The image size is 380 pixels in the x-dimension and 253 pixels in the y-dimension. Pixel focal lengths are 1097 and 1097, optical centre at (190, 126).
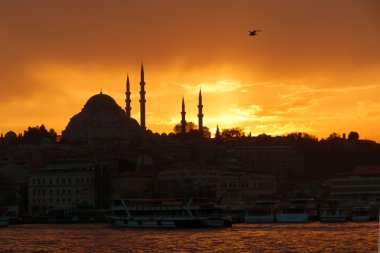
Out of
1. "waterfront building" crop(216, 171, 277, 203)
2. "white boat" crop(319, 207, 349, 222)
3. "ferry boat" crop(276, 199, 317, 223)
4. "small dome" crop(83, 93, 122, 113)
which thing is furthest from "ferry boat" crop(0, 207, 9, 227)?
"small dome" crop(83, 93, 122, 113)

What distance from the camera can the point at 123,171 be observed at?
9850cm

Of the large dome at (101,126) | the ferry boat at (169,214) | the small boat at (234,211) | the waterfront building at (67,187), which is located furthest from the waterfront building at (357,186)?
the ferry boat at (169,214)

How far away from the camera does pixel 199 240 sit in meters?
46.3

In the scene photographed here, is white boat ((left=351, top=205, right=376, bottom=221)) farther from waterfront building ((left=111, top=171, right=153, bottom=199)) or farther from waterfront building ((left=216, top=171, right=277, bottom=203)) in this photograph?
waterfront building ((left=111, top=171, right=153, bottom=199))

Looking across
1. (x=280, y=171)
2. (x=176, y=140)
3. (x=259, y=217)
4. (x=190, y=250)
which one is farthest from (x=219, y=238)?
(x=176, y=140)

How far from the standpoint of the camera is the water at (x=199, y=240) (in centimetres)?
4147

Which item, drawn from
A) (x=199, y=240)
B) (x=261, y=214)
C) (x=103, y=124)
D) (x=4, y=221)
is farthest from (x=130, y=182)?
(x=199, y=240)

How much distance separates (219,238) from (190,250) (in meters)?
7.21

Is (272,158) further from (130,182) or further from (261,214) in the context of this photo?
(261,214)

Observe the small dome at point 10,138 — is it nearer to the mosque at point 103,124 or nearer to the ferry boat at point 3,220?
the mosque at point 103,124

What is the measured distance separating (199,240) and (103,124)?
82013 millimetres

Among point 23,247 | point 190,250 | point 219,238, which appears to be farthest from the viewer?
point 219,238

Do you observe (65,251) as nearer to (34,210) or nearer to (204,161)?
(34,210)

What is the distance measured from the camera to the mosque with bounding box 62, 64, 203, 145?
4968 inches
